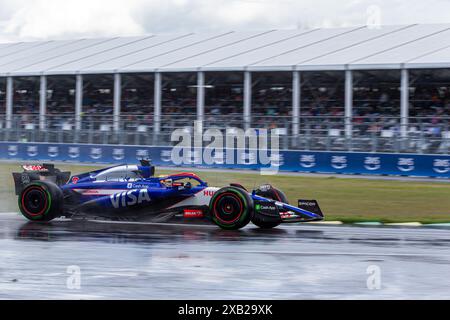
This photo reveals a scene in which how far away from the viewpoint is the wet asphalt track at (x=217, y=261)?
299 inches

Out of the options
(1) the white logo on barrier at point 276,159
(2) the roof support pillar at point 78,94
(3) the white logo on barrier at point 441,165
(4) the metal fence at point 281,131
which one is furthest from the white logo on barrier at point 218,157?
(2) the roof support pillar at point 78,94

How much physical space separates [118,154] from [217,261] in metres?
19.5

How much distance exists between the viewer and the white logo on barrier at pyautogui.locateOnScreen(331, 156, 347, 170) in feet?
81.0

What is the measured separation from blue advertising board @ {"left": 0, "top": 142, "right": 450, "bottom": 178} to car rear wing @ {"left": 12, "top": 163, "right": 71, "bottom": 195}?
1137cm

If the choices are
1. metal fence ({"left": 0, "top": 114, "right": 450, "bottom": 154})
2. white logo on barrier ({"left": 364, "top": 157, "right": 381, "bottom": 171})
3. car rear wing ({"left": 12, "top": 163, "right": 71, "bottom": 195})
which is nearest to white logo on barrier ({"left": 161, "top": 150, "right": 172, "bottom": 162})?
metal fence ({"left": 0, "top": 114, "right": 450, "bottom": 154})

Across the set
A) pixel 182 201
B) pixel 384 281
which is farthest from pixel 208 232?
pixel 384 281

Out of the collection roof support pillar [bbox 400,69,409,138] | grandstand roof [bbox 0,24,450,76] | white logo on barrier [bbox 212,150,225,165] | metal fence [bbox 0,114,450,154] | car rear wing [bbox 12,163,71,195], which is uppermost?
grandstand roof [bbox 0,24,450,76]

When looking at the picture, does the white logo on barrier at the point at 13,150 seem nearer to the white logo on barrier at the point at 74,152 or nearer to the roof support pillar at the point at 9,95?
the white logo on barrier at the point at 74,152

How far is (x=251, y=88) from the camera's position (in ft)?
102

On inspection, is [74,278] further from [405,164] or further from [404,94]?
[404,94]

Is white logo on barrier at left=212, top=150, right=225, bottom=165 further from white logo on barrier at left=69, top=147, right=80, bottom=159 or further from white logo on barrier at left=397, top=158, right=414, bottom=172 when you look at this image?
white logo on barrier at left=69, top=147, right=80, bottom=159

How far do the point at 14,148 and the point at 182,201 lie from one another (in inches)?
776

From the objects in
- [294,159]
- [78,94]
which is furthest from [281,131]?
[78,94]
